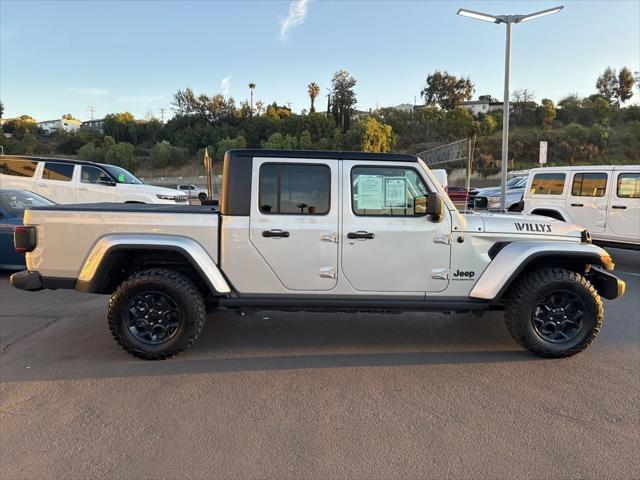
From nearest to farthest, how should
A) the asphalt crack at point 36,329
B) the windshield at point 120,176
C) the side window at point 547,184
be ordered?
the asphalt crack at point 36,329 → the side window at point 547,184 → the windshield at point 120,176

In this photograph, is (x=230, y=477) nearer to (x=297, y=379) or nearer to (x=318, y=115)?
(x=297, y=379)

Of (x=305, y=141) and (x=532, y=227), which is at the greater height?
(x=305, y=141)

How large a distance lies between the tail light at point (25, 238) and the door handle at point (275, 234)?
2184mm

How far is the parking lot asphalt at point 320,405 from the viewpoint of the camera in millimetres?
2617

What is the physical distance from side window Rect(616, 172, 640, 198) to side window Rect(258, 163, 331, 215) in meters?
7.11

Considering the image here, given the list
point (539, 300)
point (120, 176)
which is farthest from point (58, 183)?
point (539, 300)

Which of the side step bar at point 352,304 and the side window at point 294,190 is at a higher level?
the side window at point 294,190

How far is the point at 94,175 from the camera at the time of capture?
1126 centimetres

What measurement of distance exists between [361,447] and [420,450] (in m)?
0.37

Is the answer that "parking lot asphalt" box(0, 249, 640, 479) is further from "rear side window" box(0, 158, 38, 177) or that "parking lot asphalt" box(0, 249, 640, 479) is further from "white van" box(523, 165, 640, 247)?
"rear side window" box(0, 158, 38, 177)

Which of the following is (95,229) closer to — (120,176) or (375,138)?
(120,176)

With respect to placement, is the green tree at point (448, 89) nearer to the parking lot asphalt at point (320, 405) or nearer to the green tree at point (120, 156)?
the green tree at point (120, 156)

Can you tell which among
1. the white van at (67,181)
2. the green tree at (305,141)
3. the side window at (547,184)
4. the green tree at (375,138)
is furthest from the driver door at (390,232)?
the green tree at (305,141)

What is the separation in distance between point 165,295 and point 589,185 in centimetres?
862
